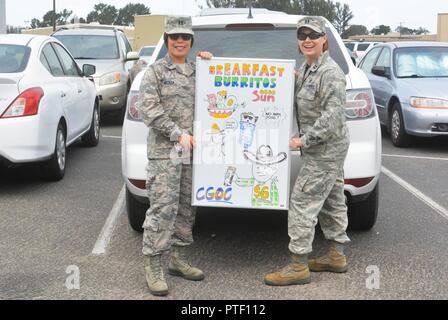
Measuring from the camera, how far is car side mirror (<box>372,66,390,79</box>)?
9972mm

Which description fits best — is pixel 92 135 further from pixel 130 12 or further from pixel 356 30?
pixel 130 12

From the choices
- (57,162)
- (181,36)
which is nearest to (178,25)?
(181,36)

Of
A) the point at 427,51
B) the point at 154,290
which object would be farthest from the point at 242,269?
the point at 427,51

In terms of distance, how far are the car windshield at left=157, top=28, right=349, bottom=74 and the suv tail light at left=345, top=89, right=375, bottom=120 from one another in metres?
0.24

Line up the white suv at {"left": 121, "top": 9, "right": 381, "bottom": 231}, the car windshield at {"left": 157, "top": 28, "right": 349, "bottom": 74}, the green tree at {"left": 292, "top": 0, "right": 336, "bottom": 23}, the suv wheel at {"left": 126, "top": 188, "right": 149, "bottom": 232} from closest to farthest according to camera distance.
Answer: the white suv at {"left": 121, "top": 9, "right": 381, "bottom": 231} → the car windshield at {"left": 157, "top": 28, "right": 349, "bottom": 74} → the suv wheel at {"left": 126, "top": 188, "right": 149, "bottom": 232} → the green tree at {"left": 292, "top": 0, "right": 336, "bottom": 23}

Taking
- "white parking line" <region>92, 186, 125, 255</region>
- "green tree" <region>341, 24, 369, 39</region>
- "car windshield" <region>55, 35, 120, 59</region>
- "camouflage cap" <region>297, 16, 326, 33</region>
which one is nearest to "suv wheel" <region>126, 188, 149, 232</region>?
"white parking line" <region>92, 186, 125, 255</region>

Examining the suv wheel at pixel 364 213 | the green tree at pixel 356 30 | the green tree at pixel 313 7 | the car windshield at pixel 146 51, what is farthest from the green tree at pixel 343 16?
the suv wheel at pixel 364 213

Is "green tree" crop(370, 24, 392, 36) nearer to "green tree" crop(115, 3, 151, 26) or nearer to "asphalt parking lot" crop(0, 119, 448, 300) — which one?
"green tree" crop(115, 3, 151, 26)

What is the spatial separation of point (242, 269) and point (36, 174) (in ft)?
12.1

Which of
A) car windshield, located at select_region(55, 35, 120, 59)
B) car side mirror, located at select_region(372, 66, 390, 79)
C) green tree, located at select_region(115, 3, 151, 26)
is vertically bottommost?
car side mirror, located at select_region(372, 66, 390, 79)

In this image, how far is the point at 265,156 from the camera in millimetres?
4043

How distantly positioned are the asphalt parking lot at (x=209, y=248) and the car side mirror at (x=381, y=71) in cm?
315

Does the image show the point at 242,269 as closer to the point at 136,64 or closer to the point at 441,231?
the point at 441,231

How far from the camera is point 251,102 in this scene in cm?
401
